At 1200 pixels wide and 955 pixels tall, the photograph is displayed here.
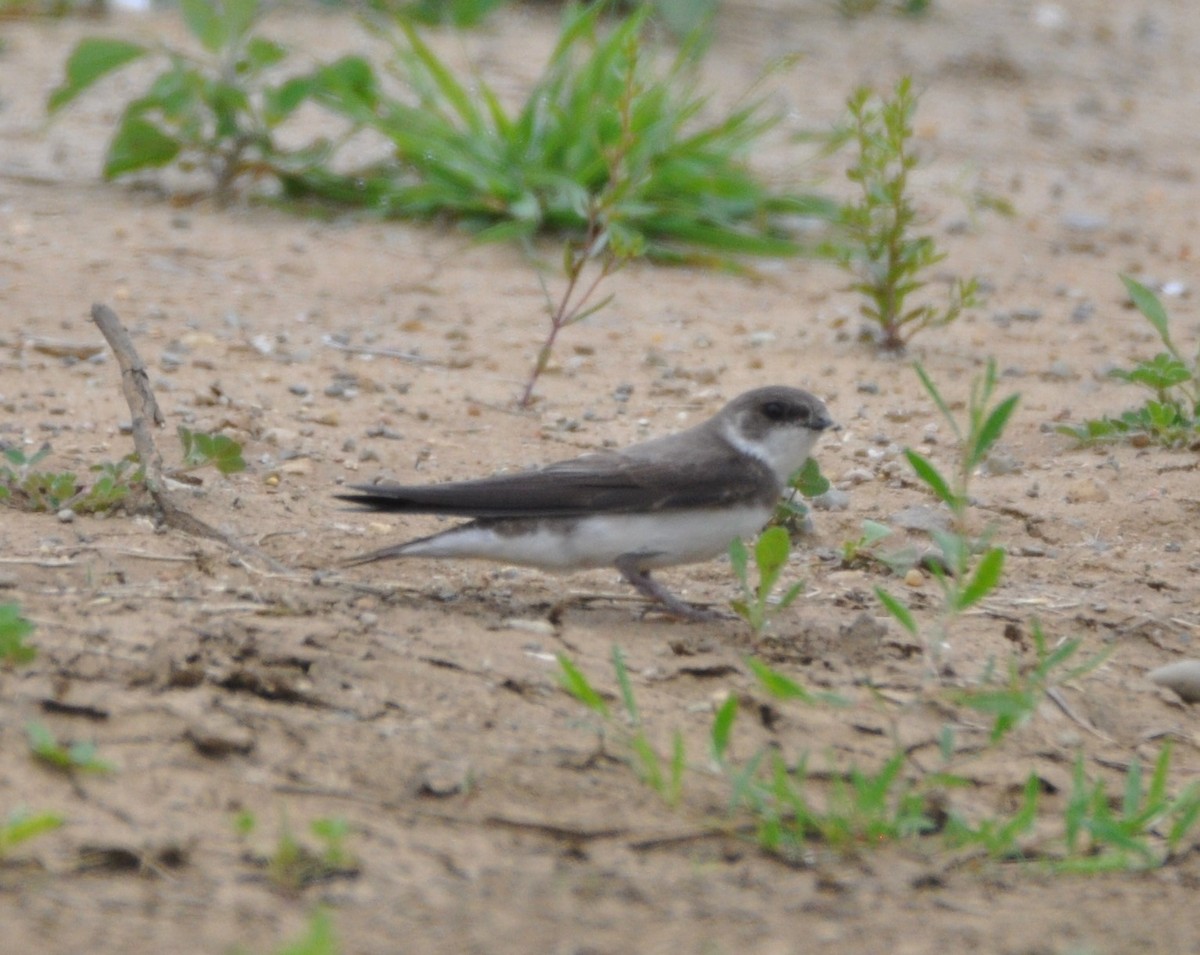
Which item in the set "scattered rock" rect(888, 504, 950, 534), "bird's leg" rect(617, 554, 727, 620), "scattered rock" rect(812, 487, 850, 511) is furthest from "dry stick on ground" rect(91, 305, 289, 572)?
"scattered rock" rect(888, 504, 950, 534)

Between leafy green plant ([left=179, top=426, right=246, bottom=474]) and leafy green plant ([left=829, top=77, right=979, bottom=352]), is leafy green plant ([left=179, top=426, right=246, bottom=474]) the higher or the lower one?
the lower one

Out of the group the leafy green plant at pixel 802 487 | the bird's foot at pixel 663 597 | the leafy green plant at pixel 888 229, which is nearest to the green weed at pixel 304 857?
the bird's foot at pixel 663 597

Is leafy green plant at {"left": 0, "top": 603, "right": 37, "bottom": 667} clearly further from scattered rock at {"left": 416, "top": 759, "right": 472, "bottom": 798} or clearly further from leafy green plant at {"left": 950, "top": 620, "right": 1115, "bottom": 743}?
leafy green plant at {"left": 950, "top": 620, "right": 1115, "bottom": 743}

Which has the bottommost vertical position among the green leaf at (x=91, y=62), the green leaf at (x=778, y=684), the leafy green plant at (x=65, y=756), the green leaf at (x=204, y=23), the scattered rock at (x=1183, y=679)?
the leafy green plant at (x=65, y=756)

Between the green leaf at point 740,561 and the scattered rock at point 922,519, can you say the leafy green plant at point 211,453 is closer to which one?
the green leaf at point 740,561

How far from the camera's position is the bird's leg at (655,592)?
4422mm

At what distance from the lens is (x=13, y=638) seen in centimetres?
343

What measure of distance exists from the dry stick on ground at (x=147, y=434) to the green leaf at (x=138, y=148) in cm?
342

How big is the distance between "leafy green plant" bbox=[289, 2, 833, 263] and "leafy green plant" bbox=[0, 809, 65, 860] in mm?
5098

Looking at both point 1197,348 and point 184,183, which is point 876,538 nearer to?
point 1197,348

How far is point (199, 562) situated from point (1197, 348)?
4250 millimetres

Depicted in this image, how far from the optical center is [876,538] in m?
4.78

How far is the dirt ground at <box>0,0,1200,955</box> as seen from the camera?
296 cm

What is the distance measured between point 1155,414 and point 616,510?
2045mm
